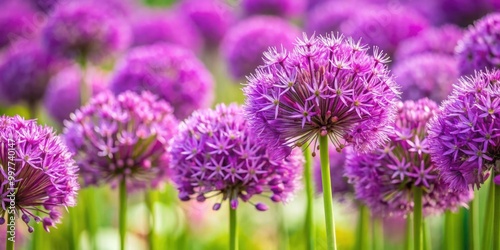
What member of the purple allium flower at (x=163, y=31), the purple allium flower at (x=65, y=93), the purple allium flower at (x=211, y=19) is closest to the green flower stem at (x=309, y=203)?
the purple allium flower at (x=65, y=93)

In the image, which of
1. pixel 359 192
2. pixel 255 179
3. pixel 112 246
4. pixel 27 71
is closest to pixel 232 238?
pixel 255 179

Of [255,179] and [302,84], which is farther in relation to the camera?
[255,179]

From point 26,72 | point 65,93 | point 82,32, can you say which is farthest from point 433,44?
point 26,72

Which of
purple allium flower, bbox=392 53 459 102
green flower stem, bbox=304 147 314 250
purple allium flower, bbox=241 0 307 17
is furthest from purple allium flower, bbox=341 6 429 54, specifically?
purple allium flower, bbox=241 0 307 17

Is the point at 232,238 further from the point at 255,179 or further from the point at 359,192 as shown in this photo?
the point at 359,192

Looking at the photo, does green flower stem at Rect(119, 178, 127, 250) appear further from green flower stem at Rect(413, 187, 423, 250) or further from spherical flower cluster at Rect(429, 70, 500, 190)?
spherical flower cluster at Rect(429, 70, 500, 190)

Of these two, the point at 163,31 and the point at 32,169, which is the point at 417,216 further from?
the point at 163,31

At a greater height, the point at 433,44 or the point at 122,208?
the point at 433,44
